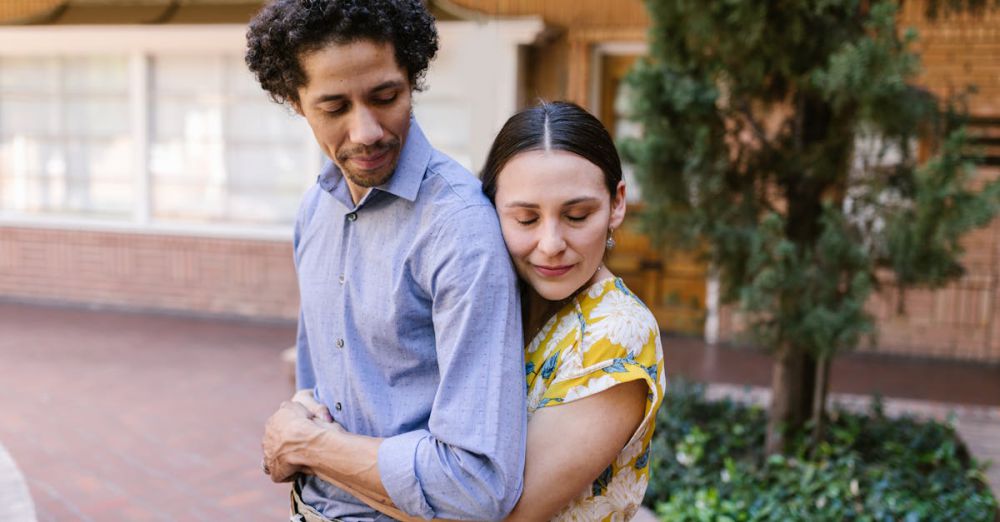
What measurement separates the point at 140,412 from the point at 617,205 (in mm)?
4983

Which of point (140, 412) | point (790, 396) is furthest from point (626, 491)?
point (140, 412)

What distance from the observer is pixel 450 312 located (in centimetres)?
138

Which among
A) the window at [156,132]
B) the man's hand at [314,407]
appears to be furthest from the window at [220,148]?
the man's hand at [314,407]

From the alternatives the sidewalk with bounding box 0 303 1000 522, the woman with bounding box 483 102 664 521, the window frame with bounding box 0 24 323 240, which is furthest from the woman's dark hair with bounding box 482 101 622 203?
the window frame with bounding box 0 24 323 240

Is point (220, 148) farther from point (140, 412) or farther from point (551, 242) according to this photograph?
point (551, 242)

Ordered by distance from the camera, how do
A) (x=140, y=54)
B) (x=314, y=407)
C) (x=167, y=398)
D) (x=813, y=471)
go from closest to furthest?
(x=314, y=407) → (x=813, y=471) → (x=167, y=398) → (x=140, y=54)

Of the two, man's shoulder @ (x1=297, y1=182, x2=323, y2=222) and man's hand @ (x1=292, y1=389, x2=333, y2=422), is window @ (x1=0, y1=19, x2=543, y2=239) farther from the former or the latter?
man's hand @ (x1=292, y1=389, x2=333, y2=422)

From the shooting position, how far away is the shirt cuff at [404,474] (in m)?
1.38

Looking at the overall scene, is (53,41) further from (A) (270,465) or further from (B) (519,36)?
(A) (270,465)

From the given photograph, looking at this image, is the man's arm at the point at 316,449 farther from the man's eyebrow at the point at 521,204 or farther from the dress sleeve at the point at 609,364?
the man's eyebrow at the point at 521,204

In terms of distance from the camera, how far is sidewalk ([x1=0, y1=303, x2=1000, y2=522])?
437 cm

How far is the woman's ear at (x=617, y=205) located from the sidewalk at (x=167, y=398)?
9.24 ft

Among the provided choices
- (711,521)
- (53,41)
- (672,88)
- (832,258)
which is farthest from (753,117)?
(53,41)

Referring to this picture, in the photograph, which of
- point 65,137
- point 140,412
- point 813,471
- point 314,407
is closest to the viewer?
point 314,407
